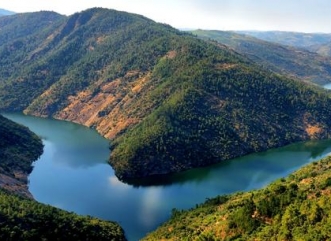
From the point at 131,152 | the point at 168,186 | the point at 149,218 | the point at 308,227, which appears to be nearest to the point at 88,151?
the point at 131,152

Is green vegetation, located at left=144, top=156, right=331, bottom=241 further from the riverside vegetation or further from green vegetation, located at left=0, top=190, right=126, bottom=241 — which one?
green vegetation, located at left=0, top=190, right=126, bottom=241

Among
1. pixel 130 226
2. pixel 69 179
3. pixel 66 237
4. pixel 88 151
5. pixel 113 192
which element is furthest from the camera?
pixel 88 151

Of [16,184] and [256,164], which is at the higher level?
[256,164]

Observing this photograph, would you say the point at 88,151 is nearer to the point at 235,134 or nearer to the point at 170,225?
the point at 235,134

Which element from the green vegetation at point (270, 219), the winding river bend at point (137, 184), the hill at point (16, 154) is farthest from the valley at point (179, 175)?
the hill at point (16, 154)

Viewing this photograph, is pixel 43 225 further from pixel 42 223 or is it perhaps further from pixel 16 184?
pixel 16 184

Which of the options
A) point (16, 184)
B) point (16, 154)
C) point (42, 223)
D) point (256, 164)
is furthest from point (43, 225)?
point (256, 164)

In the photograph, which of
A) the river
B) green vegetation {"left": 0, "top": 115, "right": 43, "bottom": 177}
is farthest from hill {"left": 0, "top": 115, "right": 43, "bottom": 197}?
the river
